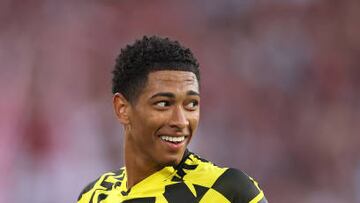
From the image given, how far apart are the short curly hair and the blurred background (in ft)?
8.22

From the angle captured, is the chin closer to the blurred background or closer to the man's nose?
the man's nose

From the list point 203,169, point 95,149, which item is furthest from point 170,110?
point 95,149

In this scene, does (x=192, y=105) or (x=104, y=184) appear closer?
(x=192, y=105)

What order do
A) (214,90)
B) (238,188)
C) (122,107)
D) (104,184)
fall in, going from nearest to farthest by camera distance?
(238,188)
(122,107)
(104,184)
(214,90)

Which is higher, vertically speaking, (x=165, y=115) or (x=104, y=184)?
(x=165, y=115)

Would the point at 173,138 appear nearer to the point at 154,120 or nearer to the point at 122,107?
the point at 154,120

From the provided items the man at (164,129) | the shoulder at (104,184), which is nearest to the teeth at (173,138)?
the man at (164,129)

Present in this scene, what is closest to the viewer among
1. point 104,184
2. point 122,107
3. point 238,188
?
point 238,188

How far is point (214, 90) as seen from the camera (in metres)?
4.73

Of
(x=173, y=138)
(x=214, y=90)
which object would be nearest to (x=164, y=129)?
(x=173, y=138)

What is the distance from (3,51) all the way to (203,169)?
3.05m

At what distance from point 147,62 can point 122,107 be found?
0.17m

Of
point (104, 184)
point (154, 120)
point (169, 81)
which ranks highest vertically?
point (169, 81)

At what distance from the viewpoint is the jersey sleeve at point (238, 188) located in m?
1.94
